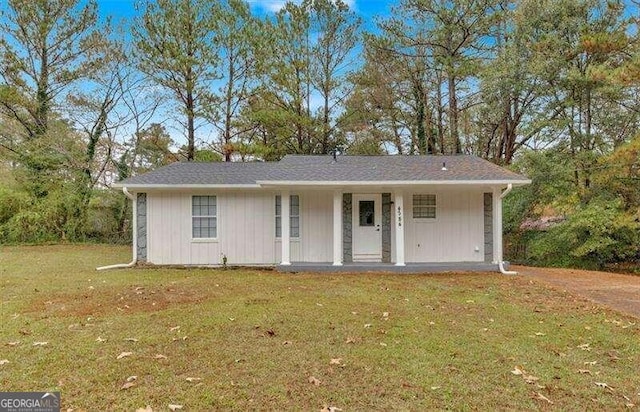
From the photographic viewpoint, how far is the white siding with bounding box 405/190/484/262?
10703 millimetres

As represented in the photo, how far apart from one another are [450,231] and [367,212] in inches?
91.1

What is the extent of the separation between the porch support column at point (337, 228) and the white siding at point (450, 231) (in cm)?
197

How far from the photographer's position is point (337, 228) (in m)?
10.0

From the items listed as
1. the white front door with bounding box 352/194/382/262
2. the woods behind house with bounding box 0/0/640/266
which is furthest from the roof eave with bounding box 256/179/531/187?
the woods behind house with bounding box 0/0/640/266

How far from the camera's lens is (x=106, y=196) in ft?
56.9

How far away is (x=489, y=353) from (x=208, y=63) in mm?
17628

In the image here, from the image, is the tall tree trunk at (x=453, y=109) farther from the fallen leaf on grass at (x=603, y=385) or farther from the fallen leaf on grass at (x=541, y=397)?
the fallen leaf on grass at (x=541, y=397)

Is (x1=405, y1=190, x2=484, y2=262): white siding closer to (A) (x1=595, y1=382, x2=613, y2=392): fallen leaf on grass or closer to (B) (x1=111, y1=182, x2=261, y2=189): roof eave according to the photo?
(B) (x1=111, y1=182, x2=261, y2=189): roof eave

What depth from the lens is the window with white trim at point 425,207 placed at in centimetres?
1078

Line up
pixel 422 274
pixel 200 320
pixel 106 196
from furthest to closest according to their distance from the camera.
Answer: pixel 106 196
pixel 422 274
pixel 200 320

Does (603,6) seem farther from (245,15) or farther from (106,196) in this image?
(106,196)

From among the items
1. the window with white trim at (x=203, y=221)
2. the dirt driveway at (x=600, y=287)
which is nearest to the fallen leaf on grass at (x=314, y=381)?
the dirt driveway at (x=600, y=287)

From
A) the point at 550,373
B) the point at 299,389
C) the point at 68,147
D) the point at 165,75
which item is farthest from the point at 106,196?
the point at 550,373

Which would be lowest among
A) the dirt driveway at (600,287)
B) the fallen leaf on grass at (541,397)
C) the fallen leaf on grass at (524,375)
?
the dirt driveway at (600,287)
